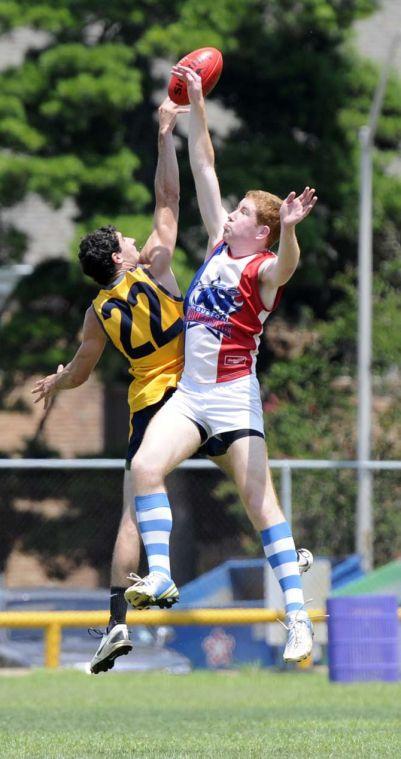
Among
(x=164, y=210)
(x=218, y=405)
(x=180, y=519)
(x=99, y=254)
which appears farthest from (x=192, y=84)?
(x=180, y=519)

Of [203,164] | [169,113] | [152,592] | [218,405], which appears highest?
[169,113]

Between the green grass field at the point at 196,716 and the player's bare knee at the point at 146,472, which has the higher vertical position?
the player's bare knee at the point at 146,472

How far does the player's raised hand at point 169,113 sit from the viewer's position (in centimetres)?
800

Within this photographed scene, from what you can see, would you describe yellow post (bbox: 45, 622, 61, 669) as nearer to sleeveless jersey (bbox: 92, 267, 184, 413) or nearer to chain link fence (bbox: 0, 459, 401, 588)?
chain link fence (bbox: 0, 459, 401, 588)

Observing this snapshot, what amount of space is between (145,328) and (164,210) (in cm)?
67

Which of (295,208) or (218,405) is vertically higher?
(295,208)

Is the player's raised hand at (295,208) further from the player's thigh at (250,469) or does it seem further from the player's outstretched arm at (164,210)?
the player's thigh at (250,469)

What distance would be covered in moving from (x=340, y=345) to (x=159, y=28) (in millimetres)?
5046

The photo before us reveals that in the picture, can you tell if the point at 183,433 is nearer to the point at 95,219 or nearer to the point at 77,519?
the point at 77,519

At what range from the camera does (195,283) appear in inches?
299

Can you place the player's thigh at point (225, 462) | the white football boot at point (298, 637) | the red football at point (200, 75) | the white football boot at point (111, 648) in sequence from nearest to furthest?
the white football boot at point (298, 637) → the player's thigh at point (225, 462) → the white football boot at point (111, 648) → the red football at point (200, 75)

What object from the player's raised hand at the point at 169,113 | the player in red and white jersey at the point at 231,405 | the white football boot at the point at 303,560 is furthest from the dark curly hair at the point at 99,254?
the white football boot at the point at 303,560

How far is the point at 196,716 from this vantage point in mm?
9516

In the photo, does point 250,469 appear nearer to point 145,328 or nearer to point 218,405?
point 218,405
